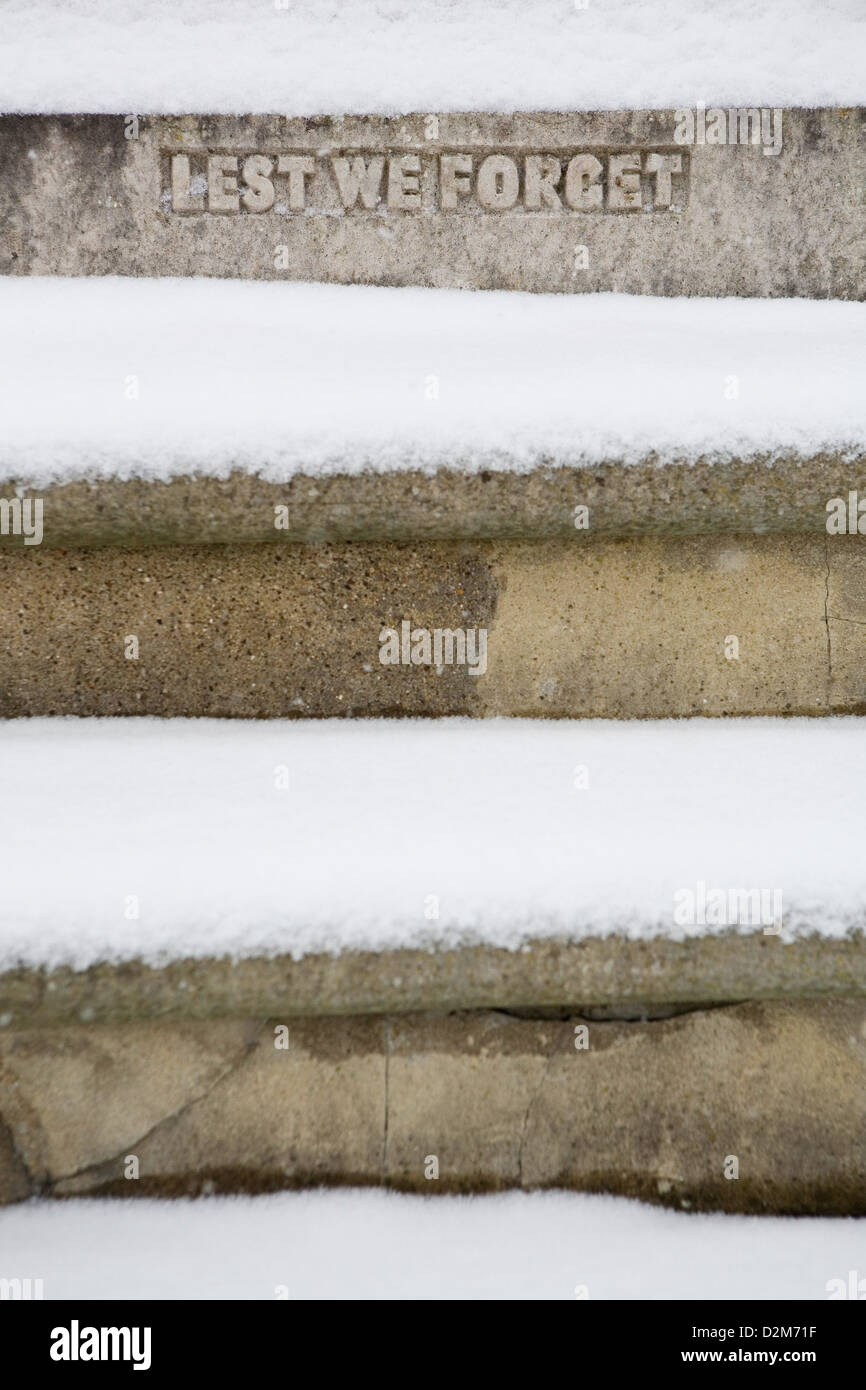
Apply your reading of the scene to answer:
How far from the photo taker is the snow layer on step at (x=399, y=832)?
166cm

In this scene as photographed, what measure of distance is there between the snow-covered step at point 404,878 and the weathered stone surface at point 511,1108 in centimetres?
35

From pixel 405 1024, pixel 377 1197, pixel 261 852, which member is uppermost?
pixel 261 852

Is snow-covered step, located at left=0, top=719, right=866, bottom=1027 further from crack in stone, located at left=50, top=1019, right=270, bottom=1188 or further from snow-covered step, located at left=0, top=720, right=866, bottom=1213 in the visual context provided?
crack in stone, located at left=50, top=1019, right=270, bottom=1188

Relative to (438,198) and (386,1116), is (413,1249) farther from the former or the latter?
(438,198)

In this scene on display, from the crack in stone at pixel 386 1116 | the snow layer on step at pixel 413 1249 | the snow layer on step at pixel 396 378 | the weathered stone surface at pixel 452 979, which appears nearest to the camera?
the weathered stone surface at pixel 452 979

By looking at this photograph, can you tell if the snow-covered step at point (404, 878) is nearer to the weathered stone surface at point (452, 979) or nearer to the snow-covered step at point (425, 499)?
the weathered stone surface at point (452, 979)

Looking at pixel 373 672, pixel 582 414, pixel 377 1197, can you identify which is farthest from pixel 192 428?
pixel 377 1197

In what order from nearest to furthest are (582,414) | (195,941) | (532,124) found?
(195,941) → (582,414) → (532,124)

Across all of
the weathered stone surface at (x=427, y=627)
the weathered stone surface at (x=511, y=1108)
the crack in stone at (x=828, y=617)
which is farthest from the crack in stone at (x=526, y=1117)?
the crack in stone at (x=828, y=617)

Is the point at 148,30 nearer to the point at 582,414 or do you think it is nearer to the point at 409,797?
the point at 582,414

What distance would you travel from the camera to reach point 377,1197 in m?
1.95

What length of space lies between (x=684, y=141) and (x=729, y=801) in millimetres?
1771

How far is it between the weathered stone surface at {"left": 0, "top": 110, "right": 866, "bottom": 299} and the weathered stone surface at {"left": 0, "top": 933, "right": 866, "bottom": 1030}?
1761 mm

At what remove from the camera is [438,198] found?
6.41 feet
